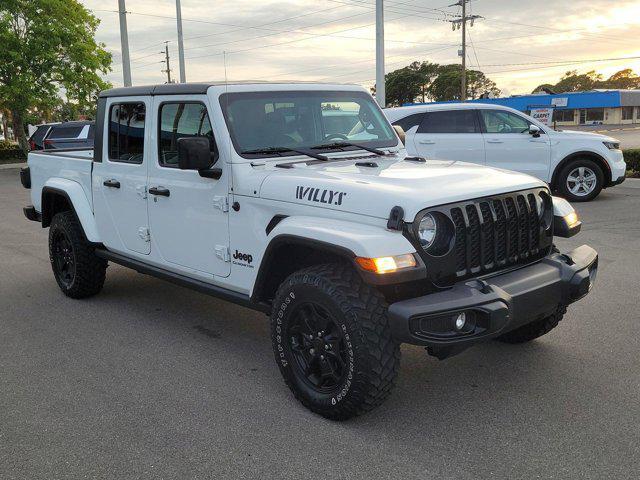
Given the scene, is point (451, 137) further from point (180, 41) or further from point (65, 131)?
point (180, 41)

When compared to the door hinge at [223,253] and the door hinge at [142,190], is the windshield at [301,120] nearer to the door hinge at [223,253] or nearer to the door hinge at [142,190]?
the door hinge at [223,253]

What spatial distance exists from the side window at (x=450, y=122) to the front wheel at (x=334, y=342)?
346 inches

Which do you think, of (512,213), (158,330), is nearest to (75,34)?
(158,330)

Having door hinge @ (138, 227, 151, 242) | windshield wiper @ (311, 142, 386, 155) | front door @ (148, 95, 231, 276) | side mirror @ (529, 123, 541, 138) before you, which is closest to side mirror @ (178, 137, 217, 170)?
front door @ (148, 95, 231, 276)

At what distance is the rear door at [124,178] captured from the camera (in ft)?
16.0

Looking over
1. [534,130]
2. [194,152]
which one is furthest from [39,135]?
[194,152]

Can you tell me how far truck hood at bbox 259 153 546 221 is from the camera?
10.8 ft

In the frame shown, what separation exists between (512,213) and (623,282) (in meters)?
3.16

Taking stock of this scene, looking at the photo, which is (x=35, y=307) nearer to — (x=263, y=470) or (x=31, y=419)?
(x=31, y=419)

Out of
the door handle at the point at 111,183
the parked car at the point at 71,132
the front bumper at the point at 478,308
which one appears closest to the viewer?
the front bumper at the point at 478,308

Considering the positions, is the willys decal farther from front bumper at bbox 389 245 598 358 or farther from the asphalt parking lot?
the asphalt parking lot

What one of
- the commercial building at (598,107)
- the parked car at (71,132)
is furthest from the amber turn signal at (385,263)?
the commercial building at (598,107)

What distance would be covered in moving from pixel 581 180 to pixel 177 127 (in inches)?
356

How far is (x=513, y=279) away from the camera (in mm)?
3439
